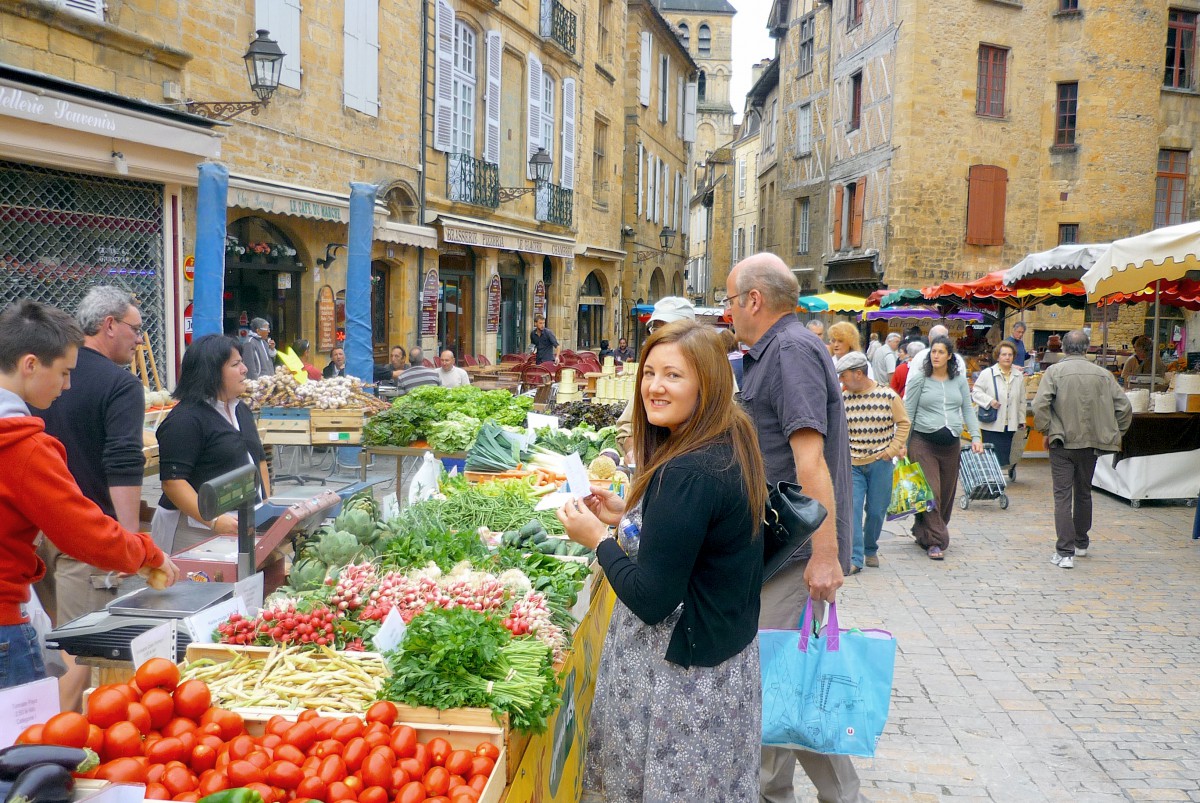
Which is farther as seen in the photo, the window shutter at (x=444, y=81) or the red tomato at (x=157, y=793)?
the window shutter at (x=444, y=81)

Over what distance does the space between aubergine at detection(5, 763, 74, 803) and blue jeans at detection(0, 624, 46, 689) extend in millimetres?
1168

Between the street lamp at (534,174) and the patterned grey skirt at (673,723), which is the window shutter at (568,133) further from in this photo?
the patterned grey skirt at (673,723)

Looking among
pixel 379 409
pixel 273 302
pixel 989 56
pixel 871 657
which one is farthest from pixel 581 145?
pixel 871 657

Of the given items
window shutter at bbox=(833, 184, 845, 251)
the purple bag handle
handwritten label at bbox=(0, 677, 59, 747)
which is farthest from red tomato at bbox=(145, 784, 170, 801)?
window shutter at bbox=(833, 184, 845, 251)

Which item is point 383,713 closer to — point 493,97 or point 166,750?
point 166,750

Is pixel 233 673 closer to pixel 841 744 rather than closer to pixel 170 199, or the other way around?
pixel 841 744

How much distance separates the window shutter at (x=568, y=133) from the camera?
947 inches

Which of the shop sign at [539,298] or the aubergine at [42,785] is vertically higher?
the shop sign at [539,298]

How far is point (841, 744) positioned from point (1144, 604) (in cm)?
480

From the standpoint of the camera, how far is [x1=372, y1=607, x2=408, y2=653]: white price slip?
119 inches

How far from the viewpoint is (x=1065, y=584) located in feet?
24.7

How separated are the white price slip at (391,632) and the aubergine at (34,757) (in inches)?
38.4

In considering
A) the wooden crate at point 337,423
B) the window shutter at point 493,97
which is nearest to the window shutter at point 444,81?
the window shutter at point 493,97

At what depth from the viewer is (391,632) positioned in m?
3.08
